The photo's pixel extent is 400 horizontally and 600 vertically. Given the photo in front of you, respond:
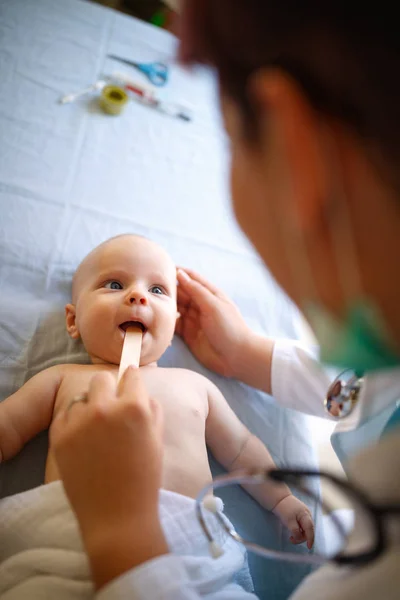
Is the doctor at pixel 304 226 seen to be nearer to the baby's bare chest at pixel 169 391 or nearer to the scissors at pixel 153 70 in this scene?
the baby's bare chest at pixel 169 391

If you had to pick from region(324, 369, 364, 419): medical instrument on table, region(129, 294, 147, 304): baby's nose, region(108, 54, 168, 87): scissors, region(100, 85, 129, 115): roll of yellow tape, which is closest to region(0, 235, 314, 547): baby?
region(129, 294, 147, 304): baby's nose

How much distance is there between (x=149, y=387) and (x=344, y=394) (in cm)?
38

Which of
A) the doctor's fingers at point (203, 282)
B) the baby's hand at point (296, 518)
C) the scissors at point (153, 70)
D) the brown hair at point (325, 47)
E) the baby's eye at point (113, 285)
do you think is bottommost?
the baby's hand at point (296, 518)

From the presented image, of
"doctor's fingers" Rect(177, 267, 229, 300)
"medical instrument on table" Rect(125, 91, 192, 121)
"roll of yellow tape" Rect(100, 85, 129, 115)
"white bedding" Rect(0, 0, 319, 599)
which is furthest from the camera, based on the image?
"medical instrument on table" Rect(125, 91, 192, 121)

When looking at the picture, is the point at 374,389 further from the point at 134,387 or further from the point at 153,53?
the point at 153,53

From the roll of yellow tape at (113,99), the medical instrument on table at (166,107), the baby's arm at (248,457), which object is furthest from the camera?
the medical instrument on table at (166,107)

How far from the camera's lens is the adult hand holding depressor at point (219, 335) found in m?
1.14

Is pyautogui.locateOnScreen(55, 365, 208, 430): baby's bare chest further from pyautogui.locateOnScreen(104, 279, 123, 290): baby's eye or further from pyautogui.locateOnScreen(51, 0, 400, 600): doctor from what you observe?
pyautogui.locateOnScreen(51, 0, 400, 600): doctor

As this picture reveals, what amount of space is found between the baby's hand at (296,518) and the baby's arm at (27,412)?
0.49 m

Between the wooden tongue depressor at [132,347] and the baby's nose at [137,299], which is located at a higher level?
the baby's nose at [137,299]

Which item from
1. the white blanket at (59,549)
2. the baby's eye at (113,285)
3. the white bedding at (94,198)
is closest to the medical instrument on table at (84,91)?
the white bedding at (94,198)

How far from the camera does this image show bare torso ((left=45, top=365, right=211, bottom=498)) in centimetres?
89

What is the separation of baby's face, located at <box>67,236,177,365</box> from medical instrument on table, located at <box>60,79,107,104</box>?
0.60m

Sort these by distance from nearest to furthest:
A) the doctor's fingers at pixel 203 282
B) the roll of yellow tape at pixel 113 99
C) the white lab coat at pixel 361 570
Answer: the white lab coat at pixel 361 570, the doctor's fingers at pixel 203 282, the roll of yellow tape at pixel 113 99
